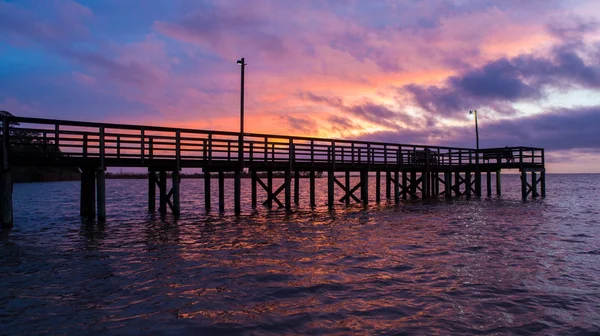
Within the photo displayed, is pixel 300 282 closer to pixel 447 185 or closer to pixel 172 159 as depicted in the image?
pixel 172 159

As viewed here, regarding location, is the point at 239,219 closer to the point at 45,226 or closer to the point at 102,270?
the point at 45,226

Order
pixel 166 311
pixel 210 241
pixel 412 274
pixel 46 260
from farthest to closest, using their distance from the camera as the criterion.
A: pixel 210 241 → pixel 46 260 → pixel 412 274 → pixel 166 311

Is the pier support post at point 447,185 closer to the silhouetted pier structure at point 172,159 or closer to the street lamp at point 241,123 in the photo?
the silhouetted pier structure at point 172,159

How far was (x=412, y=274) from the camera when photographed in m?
7.76

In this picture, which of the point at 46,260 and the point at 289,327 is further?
the point at 46,260

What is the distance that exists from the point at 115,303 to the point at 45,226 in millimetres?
11992

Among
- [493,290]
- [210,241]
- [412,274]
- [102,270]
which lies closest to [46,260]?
[102,270]

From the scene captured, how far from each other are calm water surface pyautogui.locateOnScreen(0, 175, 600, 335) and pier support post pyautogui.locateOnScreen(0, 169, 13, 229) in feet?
3.76

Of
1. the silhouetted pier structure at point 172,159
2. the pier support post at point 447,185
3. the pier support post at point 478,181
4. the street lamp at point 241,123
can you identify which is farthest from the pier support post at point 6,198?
the pier support post at point 478,181

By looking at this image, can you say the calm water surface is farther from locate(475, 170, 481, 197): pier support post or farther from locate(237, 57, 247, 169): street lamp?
locate(475, 170, 481, 197): pier support post

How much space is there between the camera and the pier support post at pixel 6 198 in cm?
1367

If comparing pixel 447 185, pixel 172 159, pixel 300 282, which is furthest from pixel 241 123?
pixel 447 185

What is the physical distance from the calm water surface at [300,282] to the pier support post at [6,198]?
1147 mm

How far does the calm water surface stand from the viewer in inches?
207
